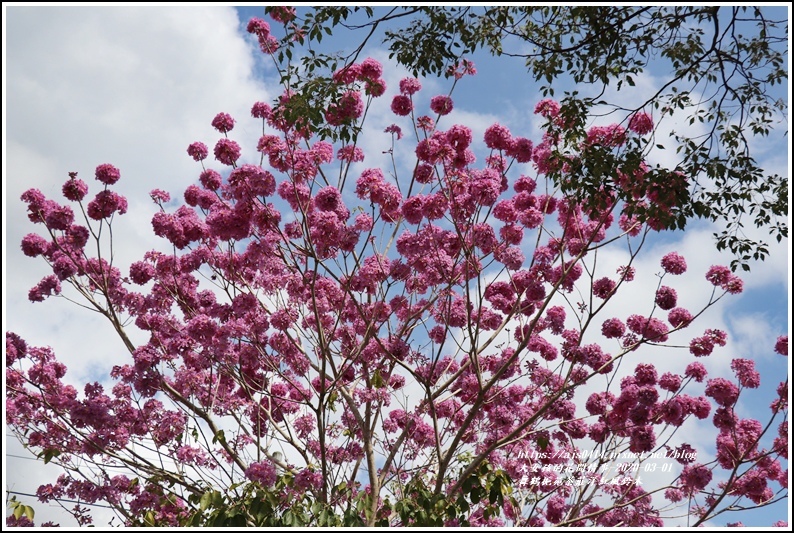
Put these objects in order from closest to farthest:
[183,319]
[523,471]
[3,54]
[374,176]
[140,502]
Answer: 1. [3,54]
2. [374,176]
3. [140,502]
4. [183,319]
5. [523,471]

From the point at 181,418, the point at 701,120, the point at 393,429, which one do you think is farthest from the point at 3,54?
the point at 701,120

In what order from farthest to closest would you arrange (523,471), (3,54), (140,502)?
(523,471), (140,502), (3,54)

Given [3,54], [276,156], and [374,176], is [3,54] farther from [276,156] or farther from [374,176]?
[374,176]

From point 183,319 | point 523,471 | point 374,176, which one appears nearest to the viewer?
point 374,176

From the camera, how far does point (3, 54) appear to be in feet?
17.8

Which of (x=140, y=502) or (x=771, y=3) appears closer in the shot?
(x=771, y=3)

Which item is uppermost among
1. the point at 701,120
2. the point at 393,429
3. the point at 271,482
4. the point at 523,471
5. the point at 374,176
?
the point at 701,120

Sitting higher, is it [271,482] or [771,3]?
[771,3]

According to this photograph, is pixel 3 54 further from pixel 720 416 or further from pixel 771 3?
pixel 720 416

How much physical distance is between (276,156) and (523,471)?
4.37 m

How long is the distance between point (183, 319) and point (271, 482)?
2167 millimetres

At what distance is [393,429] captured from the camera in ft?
25.1

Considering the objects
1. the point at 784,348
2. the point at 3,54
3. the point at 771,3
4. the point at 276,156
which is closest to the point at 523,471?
the point at 784,348

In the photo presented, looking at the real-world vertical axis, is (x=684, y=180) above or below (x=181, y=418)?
above
